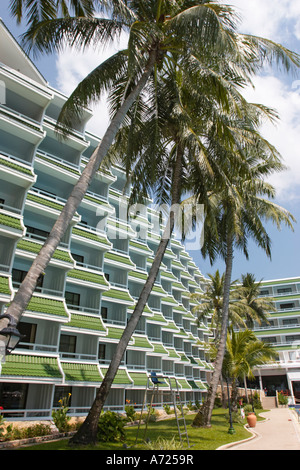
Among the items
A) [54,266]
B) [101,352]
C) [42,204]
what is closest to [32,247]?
[54,266]

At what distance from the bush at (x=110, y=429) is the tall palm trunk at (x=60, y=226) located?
892 cm

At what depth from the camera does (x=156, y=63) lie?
14.7m

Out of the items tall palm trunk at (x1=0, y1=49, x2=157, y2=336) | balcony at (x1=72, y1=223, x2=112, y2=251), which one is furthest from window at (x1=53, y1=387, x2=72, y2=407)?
tall palm trunk at (x1=0, y1=49, x2=157, y2=336)

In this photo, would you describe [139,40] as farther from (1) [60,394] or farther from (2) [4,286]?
(1) [60,394]

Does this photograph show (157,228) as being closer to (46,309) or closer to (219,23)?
(46,309)

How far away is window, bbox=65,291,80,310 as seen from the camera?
26.8 meters

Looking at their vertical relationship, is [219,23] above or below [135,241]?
below

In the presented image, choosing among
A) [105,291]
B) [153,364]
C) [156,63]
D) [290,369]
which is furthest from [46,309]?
[290,369]

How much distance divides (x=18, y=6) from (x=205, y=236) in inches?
596

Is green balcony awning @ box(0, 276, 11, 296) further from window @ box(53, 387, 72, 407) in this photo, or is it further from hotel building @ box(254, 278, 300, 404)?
hotel building @ box(254, 278, 300, 404)

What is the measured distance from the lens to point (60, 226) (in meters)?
9.98

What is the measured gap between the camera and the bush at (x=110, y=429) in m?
14.4

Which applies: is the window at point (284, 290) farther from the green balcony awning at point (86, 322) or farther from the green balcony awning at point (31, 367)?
the green balcony awning at point (31, 367)

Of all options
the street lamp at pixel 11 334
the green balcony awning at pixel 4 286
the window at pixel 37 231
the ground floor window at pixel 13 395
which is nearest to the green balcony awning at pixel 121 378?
the ground floor window at pixel 13 395
